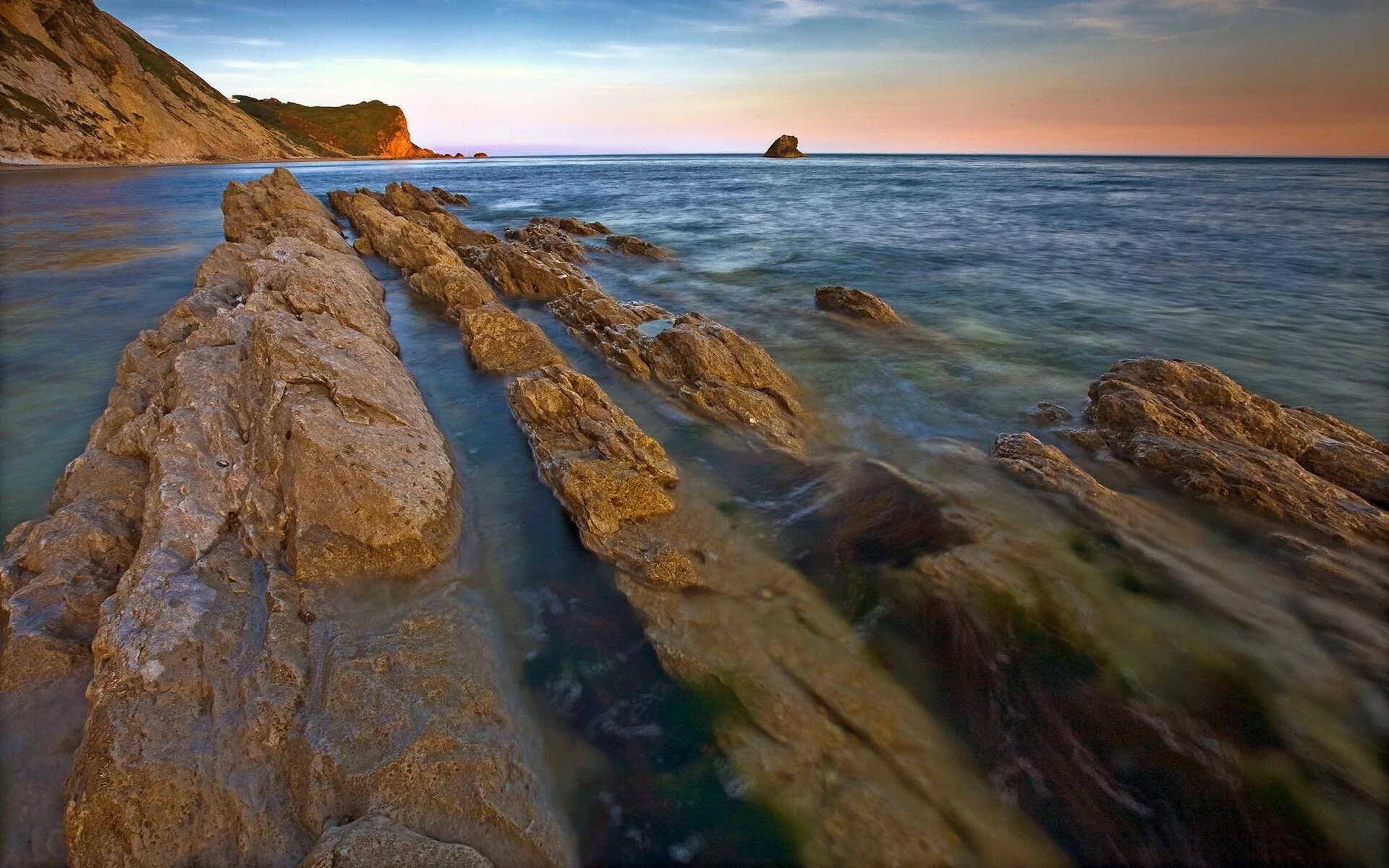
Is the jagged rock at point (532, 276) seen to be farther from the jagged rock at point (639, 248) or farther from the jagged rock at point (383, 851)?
the jagged rock at point (383, 851)

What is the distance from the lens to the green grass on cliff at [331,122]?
483ft

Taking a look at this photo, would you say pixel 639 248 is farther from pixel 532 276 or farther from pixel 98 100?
pixel 98 100

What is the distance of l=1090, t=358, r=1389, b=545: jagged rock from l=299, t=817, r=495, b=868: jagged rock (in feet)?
30.4

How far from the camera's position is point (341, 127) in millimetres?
168750

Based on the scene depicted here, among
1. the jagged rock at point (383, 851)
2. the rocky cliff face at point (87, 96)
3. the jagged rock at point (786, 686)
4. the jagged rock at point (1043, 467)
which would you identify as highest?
the rocky cliff face at point (87, 96)

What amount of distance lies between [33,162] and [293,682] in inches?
3669

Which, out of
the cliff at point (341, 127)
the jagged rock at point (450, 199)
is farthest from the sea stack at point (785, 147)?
the jagged rock at point (450, 199)

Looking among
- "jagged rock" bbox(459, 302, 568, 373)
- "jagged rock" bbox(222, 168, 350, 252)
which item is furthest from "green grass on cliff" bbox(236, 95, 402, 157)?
"jagged rock" bbox(459, 302, 568, 373)

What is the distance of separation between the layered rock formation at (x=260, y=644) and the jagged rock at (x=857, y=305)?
39.2ft

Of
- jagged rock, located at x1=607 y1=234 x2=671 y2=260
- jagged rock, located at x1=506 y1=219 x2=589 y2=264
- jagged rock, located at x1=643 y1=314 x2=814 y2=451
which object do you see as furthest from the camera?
jagged rock, located at x1=607 y1=234 x2=671 y2=260

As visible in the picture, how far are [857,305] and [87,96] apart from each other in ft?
337

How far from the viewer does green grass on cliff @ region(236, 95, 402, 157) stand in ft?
483

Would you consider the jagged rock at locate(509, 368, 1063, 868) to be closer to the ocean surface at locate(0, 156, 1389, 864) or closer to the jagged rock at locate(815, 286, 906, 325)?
the ocean surface at locate(0, 156, 1389, 864)

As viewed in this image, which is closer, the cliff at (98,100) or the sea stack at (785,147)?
the cliff at (98,100)
